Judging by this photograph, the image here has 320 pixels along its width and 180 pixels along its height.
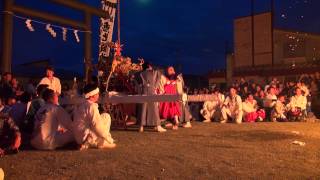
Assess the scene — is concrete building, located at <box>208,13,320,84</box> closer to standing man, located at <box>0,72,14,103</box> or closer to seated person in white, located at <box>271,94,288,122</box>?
seated person in white, located at <box>271,94,288,122</box>

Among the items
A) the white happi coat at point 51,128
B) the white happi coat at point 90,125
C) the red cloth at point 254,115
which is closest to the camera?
the white happi coat at point 90,125

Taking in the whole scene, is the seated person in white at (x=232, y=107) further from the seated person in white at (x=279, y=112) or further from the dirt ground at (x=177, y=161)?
the dirt ground at (x=177, y=161)

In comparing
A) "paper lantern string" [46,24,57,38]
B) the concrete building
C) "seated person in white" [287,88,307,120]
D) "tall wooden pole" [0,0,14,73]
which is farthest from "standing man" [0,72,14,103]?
the concrete building

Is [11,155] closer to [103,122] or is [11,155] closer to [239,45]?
[103,122]

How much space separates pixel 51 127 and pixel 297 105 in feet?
30.6

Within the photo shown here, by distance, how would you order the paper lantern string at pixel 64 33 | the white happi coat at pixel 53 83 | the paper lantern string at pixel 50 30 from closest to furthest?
1. the white happi coat at pixel 53 83
2. the paper lantern string at pixel 50 30
3. the paper lantern string at pixel 64 33

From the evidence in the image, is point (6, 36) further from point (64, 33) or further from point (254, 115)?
point (254, 115)

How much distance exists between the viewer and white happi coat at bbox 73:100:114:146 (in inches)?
226

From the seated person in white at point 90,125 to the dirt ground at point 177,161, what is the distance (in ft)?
0.93

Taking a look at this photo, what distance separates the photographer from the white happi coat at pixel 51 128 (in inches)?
235

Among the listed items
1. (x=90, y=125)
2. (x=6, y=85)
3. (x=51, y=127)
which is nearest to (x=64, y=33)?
(x=6, y=85)

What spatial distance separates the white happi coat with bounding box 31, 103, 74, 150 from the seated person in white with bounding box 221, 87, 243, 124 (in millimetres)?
7148

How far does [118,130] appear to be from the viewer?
29.9ft

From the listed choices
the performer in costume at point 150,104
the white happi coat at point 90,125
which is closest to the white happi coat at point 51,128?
the white happi coat at point 90,125
